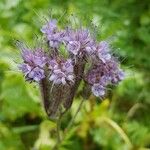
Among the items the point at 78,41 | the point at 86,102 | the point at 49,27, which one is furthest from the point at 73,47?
the point at 86,102

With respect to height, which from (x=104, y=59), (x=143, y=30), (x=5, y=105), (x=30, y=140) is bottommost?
(x=30, y=140)

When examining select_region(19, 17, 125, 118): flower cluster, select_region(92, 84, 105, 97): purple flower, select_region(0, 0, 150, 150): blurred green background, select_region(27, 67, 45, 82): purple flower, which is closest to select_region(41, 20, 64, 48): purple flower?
select_region(19, 17, 125, 118): flower cluster

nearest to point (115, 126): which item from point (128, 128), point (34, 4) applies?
point (128, 128)

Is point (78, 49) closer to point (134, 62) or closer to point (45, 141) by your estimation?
point (45, 141)

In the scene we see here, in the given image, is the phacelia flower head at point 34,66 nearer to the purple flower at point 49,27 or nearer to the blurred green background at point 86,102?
the purple flower at point 49,27

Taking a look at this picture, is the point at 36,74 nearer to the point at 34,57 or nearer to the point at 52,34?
the point at 34,57
